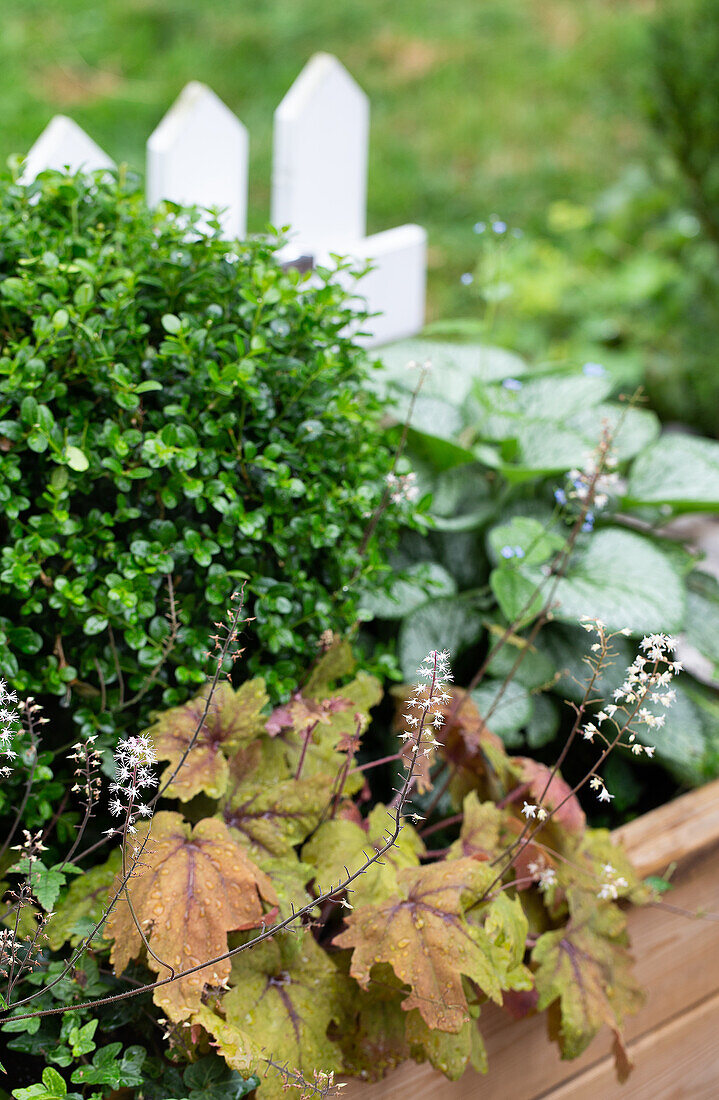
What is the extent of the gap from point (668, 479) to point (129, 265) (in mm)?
1020

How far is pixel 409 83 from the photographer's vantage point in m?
4.93

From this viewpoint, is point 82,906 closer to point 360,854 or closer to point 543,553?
point 360,854

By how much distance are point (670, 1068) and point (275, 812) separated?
0.89 metres

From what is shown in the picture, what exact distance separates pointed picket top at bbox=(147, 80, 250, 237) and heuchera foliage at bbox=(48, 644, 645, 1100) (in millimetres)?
989

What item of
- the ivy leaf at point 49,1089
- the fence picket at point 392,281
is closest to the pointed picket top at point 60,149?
the fence picket at point 392,281

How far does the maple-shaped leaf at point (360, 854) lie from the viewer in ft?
3.81

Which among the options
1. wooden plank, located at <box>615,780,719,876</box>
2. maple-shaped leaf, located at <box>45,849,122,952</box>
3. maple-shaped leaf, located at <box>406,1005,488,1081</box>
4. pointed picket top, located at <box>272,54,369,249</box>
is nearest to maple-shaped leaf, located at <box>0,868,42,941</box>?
maple-shaped leaf, located at <box>45,849,122,952</box>

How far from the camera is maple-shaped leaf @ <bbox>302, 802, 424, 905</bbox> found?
1160 millimetres

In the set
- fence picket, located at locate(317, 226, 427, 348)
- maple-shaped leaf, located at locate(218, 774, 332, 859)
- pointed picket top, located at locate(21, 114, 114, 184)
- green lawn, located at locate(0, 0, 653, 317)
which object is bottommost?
maple-shaped leaf, located at locate(218, 774, 332, 859)

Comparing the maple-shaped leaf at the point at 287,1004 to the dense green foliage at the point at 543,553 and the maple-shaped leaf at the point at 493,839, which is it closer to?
the maple-shaped leaf at the point at 493,839

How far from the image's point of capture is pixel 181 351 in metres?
1.28

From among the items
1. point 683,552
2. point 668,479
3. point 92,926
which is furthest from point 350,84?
point 92,926

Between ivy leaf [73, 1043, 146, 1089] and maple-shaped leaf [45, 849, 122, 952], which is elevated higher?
maple-shaped leaf [45, 849, 122, 952]

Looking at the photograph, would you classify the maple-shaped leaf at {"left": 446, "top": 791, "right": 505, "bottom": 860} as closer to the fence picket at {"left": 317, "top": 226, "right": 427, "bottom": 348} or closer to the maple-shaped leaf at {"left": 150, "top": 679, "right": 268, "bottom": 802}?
the maple-shaped leaf at {"left": 150, "top": 679, "right": 268, "bottom": 802}
